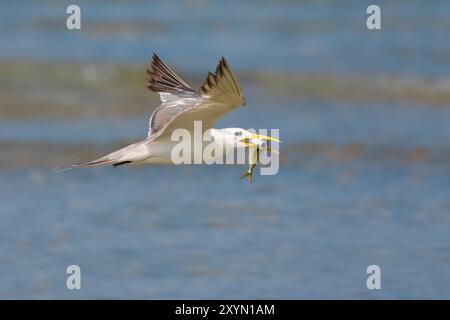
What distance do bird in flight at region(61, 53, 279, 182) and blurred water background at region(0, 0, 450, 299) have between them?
1.31m

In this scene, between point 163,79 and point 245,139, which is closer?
Answer: point 245,139

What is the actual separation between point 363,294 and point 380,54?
351 inches

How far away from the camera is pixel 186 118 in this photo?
670 centimetres

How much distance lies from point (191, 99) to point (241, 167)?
3.68 metres

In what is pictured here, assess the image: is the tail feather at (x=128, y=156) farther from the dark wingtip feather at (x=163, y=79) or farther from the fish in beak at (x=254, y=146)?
the dark wingtip feather at (x=163, y=79)

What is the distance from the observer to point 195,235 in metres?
8.89

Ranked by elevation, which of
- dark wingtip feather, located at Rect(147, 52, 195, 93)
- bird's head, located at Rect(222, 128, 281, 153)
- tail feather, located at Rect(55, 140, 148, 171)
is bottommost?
tail feather, located at Rect(55, 140, 148, 171)

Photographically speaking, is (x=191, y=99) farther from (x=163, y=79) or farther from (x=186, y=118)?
(x=186, y=118)

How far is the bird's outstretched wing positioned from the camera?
6.07 metres

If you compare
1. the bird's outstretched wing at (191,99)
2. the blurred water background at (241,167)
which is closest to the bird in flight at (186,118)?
the bird's outstretched wing at (191,99)

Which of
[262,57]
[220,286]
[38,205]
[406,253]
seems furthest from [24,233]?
[262,57]

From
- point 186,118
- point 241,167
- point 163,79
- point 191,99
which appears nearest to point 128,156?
point 186,118

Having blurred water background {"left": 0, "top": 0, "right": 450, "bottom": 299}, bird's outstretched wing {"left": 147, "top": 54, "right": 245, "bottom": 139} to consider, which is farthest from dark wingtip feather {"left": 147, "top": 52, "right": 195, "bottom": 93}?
blurred water background {"left": 0, "top": 0, "right": 450, "bottom": 299}

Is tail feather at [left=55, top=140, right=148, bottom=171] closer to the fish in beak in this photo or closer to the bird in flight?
the bird in flight
